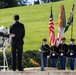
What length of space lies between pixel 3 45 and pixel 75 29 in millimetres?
16186

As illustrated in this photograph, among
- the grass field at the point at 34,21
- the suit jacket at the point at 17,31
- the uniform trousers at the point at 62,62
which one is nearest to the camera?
the suit jacket at the point at 17,31

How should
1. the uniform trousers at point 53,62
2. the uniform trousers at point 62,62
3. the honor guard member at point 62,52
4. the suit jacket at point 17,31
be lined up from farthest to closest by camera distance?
1. the uniform trousers at point 53,62
2. the uniform trousers at point 62,62
3. the honor guard member at point 62,52
4. the suit jacket at point 17,31

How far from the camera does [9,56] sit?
20438mm

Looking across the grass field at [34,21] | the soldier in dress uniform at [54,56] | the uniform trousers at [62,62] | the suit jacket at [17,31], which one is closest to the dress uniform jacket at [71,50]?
the uniform trousers at [62,62]

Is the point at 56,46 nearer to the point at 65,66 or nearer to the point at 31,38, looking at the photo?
the point at 65,66

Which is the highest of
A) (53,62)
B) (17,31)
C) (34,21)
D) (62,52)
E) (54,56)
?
(17,31)

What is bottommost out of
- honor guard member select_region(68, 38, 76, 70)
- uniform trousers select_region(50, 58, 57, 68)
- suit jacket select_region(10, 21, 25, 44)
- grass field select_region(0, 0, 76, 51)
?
grass field select_region(0, 0, 76, 51)

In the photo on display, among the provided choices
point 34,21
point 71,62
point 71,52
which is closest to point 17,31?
point 71,52

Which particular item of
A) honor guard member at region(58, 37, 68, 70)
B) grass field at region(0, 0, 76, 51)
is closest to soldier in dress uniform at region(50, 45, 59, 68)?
honor guard member at region(58, 37, 68, 70)

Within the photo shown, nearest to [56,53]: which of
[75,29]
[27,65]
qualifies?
[27,65]

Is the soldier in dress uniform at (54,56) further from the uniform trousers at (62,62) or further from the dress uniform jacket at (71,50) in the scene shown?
the dress uniform jacket at (71,50)

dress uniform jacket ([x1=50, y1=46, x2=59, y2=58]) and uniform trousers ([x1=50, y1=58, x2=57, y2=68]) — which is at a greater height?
dress uniform jacket ([x1=50, y1=46, x2=59, y2=58])

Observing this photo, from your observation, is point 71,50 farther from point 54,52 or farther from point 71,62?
point 54,52

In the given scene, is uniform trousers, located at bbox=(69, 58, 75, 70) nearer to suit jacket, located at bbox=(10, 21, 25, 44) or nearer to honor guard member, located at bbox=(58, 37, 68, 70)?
honor guard member, located at bbox=(58, 37, 68, 70)
